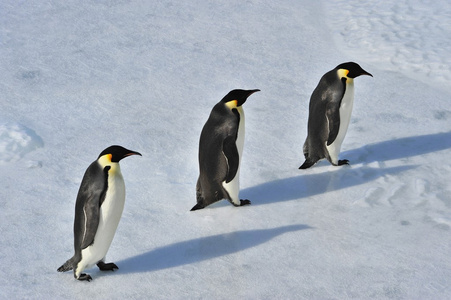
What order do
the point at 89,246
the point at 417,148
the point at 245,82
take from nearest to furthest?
the point at 89,246, the point at 417,148, the point at 245,82

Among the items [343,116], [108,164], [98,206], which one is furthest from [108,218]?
[343,116]

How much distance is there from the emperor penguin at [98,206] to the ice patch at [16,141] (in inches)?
51.1

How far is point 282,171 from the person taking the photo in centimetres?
416

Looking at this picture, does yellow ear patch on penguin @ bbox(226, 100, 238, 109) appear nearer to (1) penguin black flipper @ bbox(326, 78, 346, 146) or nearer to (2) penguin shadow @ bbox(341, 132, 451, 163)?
(1) penguin black flipper @ bbox(326, 78, 346, 146)

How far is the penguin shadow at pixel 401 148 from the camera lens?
4340 mm

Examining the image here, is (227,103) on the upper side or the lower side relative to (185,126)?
upper

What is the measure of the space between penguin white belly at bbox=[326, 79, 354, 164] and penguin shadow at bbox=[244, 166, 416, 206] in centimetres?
12

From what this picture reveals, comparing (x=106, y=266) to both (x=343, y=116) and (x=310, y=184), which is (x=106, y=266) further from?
(x=343, y=116)

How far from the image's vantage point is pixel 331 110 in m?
4.03

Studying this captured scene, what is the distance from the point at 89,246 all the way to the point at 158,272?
1.16 ft

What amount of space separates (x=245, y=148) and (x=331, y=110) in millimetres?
648

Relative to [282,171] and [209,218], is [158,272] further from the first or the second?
[282,171]

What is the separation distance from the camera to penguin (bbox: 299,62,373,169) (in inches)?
158

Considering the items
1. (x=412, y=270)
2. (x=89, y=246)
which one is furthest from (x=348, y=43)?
(x=89, y=246)
